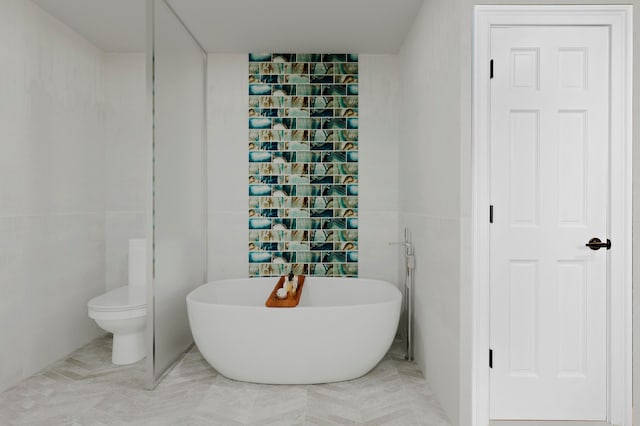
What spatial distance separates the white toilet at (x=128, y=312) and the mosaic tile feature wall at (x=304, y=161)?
1.00m

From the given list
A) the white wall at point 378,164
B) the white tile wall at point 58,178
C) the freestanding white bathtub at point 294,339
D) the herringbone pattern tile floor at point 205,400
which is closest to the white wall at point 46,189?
the white tile wall at point 58,178

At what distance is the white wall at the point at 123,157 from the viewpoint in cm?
420

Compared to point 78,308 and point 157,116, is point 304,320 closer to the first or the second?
point 157,116

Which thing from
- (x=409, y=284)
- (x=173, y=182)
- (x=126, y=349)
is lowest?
(x=126, y=349)

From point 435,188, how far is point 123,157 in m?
2.97

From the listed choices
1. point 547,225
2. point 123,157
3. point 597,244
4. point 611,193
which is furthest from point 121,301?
point 611,193

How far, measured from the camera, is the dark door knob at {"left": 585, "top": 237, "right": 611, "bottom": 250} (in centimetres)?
235

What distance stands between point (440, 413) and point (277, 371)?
104cm

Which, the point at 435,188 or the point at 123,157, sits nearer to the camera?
the point at 435,188

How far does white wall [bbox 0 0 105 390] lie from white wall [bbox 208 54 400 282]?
105 centimetres

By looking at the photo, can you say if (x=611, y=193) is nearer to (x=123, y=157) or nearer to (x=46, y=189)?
(x=46, y=189)

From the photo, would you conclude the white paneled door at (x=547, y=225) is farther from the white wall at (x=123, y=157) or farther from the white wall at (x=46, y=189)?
the white wall at (x=123, y=157)

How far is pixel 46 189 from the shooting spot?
3361 mm

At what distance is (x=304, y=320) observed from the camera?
2.84 meters
